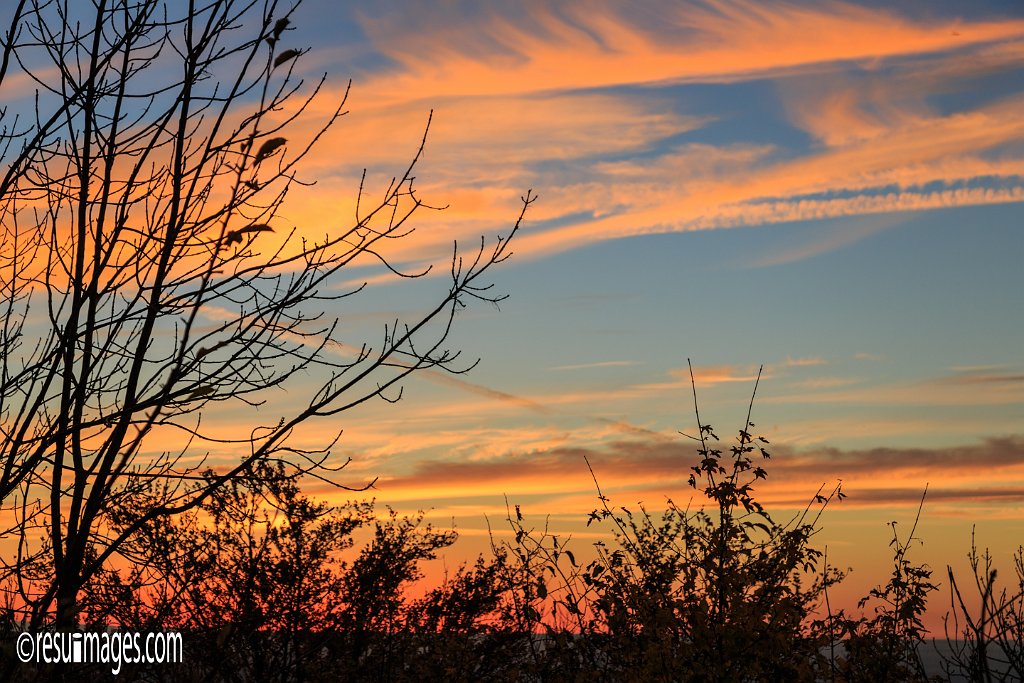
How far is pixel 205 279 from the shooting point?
3.29 metres

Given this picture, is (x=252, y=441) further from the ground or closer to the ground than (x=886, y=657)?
further from the ground

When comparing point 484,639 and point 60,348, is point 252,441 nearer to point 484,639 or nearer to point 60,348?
point 60,348

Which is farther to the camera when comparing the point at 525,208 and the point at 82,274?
the point at 525,208

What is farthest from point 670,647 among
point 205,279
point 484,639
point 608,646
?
point 484,639

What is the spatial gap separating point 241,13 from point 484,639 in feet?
74.7

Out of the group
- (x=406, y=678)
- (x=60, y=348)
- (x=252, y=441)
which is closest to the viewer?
(x=60, y=348)

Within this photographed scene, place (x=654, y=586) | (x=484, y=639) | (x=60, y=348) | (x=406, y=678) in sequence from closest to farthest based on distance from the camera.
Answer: (x=60, y=348), (x=654, y=586), (x=406, y=678), (x=484, y=639)

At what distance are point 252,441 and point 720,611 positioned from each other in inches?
252

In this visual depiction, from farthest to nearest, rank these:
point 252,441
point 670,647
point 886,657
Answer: point 886,657, point 670,647, point 252,441

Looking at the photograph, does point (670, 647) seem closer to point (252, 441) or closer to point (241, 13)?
point (252, 441)

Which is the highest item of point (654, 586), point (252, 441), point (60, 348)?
point (60, 348)

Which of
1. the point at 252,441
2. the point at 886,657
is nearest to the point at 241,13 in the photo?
the point at 252,441

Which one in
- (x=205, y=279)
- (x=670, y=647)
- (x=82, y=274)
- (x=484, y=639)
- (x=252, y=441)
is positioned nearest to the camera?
(x=205, y=279)

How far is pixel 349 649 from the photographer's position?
2341 cm
